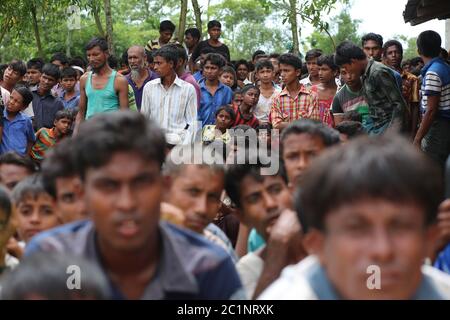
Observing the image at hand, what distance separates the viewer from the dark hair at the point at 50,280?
235 centimetres

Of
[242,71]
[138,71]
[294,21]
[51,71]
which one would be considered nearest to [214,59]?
[138,71]

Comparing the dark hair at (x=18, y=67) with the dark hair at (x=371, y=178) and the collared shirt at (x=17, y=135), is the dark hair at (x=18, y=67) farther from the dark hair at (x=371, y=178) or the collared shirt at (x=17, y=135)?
the dark hair at (x=371, y=178)

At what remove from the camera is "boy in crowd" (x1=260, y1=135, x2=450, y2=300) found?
234 cm

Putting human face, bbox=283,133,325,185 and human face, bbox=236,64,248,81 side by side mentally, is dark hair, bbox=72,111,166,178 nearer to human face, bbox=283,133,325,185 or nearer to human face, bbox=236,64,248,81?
human face, bbox=283,133,325,185

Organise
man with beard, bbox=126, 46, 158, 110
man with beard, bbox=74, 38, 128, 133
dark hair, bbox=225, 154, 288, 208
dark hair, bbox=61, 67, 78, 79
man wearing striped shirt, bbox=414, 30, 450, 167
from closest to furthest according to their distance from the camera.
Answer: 1. dark hair, bbox=225, 154, 288, 208
2. man wearing striped shirt, bbox=414, 30, 450, 167
3. man with beard, bbox=74, 38, 128, 133
4. man with beard, bbox=126, 46, 158, 110
5. dark hair, bbox=61, 67, 78, 79

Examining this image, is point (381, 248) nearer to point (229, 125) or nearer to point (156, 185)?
point (156, 185)

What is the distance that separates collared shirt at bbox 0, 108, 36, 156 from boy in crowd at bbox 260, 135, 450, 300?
6.92 meters

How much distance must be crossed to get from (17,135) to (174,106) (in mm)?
1749

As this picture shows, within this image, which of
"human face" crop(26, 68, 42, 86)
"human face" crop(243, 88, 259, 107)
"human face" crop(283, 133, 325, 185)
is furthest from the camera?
"human face" crop(26, 68, 42, 86)

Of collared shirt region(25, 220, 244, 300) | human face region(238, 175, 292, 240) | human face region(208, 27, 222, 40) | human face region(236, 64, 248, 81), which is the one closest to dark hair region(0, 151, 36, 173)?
human face region(238, 175, 292, 240)

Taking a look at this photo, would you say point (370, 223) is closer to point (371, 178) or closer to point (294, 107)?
point (371, 178)

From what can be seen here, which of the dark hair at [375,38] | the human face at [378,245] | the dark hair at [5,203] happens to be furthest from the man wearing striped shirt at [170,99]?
the human face at [378,245]

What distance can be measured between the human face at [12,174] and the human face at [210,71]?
5514 millimetres

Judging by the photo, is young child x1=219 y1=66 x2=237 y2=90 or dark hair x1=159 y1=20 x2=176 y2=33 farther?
dark hair x1=159 y1=20 x2=176 y2=33
